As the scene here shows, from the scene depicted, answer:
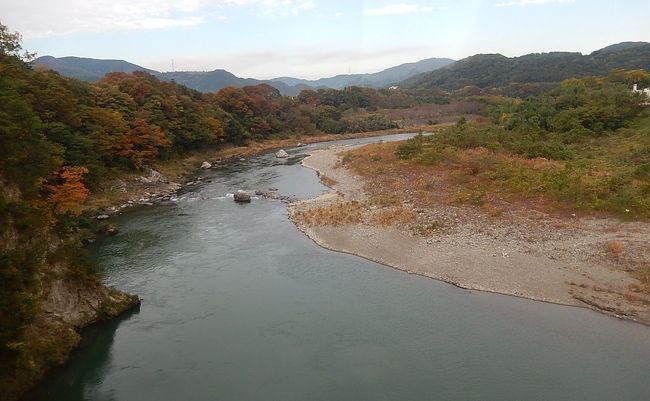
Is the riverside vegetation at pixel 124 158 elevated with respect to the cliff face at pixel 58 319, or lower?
elevated

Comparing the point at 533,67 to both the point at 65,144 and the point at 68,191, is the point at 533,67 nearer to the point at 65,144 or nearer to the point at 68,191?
the point at 65,144

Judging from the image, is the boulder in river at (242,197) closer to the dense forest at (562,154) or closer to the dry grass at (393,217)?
the dry grass at (393,217)

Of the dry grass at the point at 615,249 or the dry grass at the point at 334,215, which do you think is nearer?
the dry grass at the point at 615,249

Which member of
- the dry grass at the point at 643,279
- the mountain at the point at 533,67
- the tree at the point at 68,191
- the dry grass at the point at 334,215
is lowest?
the dry grass at the point at 643,279

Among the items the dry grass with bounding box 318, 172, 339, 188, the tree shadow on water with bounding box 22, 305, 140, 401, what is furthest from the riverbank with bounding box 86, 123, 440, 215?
the tree shadow on water with bounding box 22, 305, 140, 401

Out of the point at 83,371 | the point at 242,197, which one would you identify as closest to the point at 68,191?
the point at 242,197

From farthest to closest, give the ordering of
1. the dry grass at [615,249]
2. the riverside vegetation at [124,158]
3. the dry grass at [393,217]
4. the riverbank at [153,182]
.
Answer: the riverbank at [153,182]
the dry grass at [393,217]
the dry grass at [615,249]
the riverside vegetation at [124,158]

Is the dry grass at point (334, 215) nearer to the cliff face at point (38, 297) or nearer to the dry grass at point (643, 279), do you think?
the cliff face at point (38, 297)

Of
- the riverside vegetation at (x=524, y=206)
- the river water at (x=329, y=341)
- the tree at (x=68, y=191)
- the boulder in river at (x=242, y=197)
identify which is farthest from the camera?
the boulder in river at (x=242, y=197)

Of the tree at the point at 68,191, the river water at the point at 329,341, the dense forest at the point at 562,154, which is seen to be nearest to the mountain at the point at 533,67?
the dense forest at the point at 562,154
